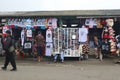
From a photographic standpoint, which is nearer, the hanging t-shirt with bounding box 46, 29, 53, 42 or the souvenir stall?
the hanging t-shirt with bounding box 46, 29, 53, 42

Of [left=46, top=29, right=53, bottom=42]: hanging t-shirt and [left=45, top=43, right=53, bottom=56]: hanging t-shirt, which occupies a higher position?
[left=46, top=29, right=53, bottom=42]: hanging t-shirt

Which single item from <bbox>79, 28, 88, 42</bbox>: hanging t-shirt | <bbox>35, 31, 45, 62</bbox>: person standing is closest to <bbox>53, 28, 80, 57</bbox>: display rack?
<bbox>79, 28, 88, 42</bbox>: hanging t-shirt

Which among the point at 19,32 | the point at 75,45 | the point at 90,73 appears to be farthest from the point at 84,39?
the point at 90,73

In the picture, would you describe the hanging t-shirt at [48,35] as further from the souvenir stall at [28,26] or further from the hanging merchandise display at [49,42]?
the souvenir stall at [28,26]

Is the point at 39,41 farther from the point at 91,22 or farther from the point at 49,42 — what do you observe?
the point at 91,22

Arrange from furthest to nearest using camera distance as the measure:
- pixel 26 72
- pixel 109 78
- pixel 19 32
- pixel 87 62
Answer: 1. pixel 19 32
2. pixel 87 62
3. pixel 26 72
4. pixel 109 78

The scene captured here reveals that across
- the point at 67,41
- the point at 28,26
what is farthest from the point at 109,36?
the point at 28,26

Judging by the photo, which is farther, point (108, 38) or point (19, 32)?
point (19, 32)

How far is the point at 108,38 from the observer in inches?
864

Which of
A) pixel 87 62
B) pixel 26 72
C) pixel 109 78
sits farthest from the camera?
pixel 87 62

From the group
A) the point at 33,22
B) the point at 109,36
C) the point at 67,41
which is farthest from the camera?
the point at 33,22

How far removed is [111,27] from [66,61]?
315cm

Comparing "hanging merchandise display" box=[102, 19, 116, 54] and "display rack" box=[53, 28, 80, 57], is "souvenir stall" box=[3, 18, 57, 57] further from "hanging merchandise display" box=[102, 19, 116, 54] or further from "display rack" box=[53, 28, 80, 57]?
"hanging merchandise display" box=[102, 19, 116, 54]

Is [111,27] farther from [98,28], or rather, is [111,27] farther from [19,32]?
[19,32]
